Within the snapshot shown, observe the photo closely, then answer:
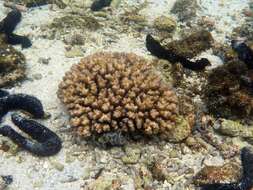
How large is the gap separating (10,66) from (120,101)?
239 cm

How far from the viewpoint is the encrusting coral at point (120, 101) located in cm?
601

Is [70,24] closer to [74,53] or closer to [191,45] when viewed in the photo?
[74,53]

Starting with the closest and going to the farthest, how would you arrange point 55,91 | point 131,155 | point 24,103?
point 131,155, point 24,103, point 55,91

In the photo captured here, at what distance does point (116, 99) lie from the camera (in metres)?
6.10

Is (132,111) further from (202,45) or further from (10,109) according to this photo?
(202,45)

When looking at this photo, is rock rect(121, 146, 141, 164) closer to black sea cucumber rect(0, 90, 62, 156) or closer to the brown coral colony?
the brown coral colony

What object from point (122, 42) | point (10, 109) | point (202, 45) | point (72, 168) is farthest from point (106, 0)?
point (72, 168)

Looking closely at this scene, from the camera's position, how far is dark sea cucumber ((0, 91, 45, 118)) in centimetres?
644

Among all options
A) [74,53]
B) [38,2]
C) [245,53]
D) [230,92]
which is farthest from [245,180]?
[38,2]

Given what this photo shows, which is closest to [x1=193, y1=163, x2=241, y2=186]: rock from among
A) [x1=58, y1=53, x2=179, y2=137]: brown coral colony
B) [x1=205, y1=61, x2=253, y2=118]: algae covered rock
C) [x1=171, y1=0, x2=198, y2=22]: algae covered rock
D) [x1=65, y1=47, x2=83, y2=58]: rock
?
[x1=58, y1=53, x2=179, y2=137]: brown coral colony

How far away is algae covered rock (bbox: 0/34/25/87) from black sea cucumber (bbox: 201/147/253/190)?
152 inches

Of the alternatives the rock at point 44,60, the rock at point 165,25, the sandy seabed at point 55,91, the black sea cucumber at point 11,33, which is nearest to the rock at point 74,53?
the sandy seabed at point 55,91

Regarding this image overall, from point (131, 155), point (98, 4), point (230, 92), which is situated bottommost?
point (131, 155)

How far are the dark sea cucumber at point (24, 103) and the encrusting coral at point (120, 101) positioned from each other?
42 cm
